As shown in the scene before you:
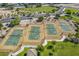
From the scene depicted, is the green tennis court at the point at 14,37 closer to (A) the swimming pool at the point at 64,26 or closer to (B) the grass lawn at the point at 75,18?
(A) the swimming pool at the point at 64,26

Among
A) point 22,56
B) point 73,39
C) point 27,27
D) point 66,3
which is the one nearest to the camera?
point 22,56

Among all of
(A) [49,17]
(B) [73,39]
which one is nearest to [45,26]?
(A) [49,17]

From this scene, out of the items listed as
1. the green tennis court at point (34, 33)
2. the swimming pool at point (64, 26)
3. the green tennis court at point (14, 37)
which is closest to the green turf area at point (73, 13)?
the swimming pool at point (64, 26)

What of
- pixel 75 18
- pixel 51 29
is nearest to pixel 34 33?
pixel 51 29

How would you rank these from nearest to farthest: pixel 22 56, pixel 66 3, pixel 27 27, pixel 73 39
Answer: pixel 22 56, pixel 73 39, pixel 27 27, pixel 66 3

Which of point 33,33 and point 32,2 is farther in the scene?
point 32,2

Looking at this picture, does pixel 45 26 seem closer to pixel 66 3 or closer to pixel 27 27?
pixel 27 27

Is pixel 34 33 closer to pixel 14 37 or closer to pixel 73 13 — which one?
pixel 14 37
